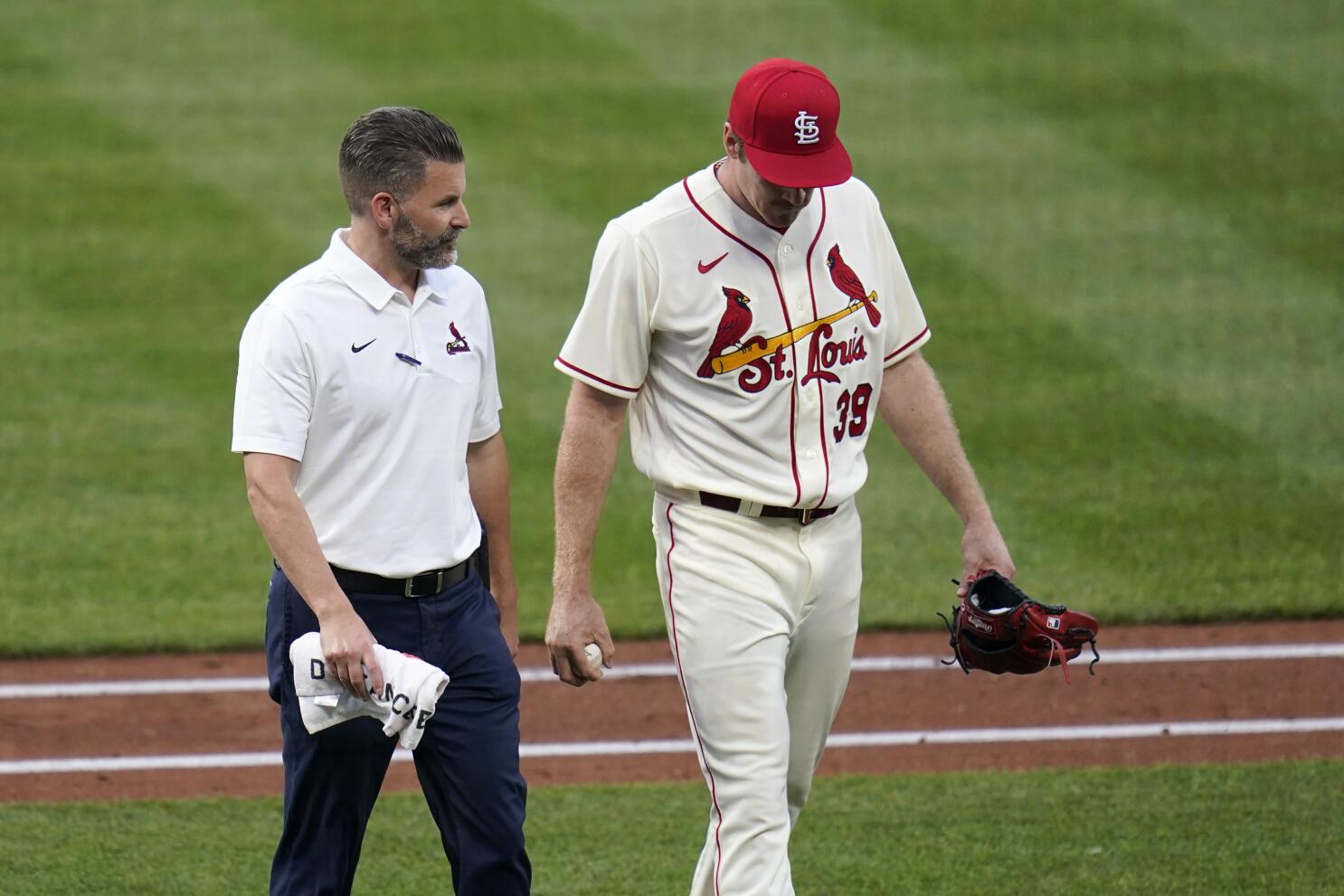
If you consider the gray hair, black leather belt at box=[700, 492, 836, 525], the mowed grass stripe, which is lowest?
black leather belt at box=[700, 492, 836, 525]

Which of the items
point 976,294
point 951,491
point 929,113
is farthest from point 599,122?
point 951,491

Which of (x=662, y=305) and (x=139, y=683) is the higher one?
(x=662, y=305)

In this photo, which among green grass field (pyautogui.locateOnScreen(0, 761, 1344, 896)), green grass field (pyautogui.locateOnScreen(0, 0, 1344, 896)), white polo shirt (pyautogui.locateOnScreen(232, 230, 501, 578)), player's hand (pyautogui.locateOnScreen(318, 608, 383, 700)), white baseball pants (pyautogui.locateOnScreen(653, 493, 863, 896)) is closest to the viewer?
player's hand (pyautogui.locateOnScreen(318, 608, 383, 700))

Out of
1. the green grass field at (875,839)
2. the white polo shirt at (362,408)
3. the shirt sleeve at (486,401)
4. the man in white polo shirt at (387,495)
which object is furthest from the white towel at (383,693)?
the green grass field at (875,839)

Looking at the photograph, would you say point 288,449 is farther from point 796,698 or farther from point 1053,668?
point 1053,668

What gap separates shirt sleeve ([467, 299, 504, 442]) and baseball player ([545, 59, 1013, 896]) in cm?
23

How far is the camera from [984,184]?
41.9 ft

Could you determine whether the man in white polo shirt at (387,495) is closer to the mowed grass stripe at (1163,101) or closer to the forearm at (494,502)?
the forearm at (494,502)

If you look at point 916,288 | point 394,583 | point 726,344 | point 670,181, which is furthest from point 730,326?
point 670,181

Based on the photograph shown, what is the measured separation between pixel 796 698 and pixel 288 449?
1377 millimetres

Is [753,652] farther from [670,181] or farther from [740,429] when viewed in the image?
[670,181]

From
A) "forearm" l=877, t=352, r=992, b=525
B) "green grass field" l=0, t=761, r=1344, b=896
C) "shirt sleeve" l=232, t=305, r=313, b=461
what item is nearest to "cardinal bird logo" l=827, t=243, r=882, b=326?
"forearm" l=877, t=352, r=992, b=525

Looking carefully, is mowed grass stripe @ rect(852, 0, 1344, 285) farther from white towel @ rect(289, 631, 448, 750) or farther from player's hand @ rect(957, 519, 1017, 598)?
white towel @ rect(289, 631, 448, 750)

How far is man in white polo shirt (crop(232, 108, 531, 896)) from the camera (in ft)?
13.4
